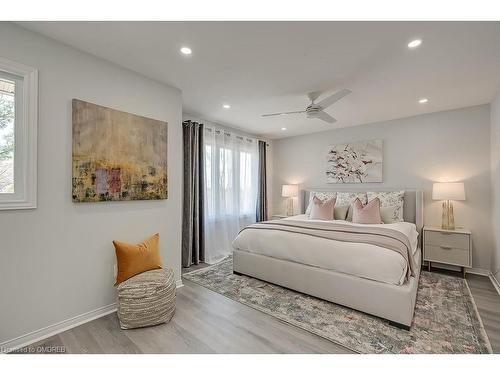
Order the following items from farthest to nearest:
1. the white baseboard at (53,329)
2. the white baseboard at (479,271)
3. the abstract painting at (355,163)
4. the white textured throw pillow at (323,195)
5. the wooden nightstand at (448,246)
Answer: the white textured throw pillow at (323,195)
the abstract painting at (355,163)
the white baseboard at (479,271)
the wooden nightstand at (448,246)
the white baseboard at (53,329)

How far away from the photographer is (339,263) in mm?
2381

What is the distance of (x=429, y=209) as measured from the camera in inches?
147

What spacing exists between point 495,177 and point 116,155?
4.58 meters

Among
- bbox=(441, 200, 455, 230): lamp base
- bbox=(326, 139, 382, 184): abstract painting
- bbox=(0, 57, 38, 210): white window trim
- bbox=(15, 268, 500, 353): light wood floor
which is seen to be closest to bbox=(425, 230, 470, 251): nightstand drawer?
bbox=(441, 200, 455, 230): lamp base

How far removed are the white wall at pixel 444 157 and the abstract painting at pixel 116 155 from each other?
3.56m

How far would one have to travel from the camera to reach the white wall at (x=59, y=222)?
5.68 feet

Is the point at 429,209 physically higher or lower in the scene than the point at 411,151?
lower

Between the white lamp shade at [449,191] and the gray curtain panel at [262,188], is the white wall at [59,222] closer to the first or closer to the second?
the gray curtain panel at [262,188]

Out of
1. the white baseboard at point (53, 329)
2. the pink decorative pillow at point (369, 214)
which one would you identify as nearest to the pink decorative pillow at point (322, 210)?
the pink decorative pillow at point (369, 214)

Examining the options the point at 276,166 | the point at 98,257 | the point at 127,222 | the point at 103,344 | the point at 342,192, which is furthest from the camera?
the point at 276,166

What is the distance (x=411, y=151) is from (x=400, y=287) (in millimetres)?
2766

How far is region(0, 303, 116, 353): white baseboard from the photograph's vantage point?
1.71 meters

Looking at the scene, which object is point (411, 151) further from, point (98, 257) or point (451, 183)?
point (98, 257)
